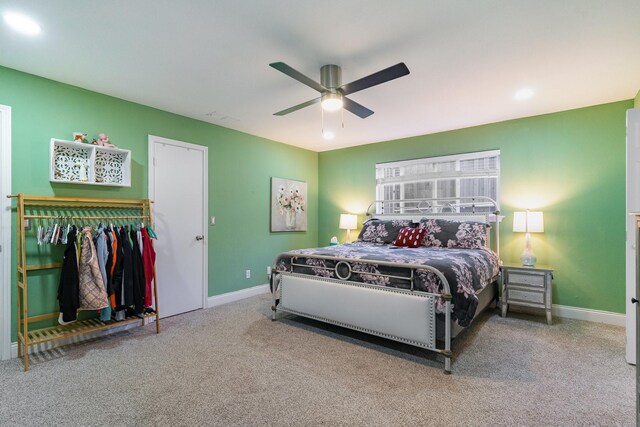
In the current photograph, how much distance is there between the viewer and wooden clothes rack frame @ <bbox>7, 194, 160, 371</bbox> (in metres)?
2.56

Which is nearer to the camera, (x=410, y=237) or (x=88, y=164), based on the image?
(x=88, y=164)

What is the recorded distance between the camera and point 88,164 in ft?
10.1

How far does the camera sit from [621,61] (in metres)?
2.56

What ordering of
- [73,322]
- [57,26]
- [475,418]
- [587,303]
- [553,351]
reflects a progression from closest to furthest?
[475,418] → [57,26] → [553,351] → [73,322] → [587,303]

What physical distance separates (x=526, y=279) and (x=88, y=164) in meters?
4.87

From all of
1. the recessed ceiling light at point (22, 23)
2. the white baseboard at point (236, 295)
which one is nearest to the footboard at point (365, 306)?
the white baseboard at point (236, 295)

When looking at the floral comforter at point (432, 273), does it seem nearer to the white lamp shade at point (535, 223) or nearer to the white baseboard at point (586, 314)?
the white lamp shade at point (535, 223)

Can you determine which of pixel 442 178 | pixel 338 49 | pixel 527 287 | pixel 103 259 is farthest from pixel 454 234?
pixel 103 259

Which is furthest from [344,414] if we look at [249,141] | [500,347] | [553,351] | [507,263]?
[249,141]

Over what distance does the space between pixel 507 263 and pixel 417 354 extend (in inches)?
83.2

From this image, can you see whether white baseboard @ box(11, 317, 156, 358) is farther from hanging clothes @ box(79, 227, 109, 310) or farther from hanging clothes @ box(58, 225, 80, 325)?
hanging clothes @ box(79, 227, 109, 310)

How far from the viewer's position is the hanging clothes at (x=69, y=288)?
2682mm

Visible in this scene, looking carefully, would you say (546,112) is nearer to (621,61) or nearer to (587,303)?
(621,61)

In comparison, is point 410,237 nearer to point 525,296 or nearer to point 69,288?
point 525,296
